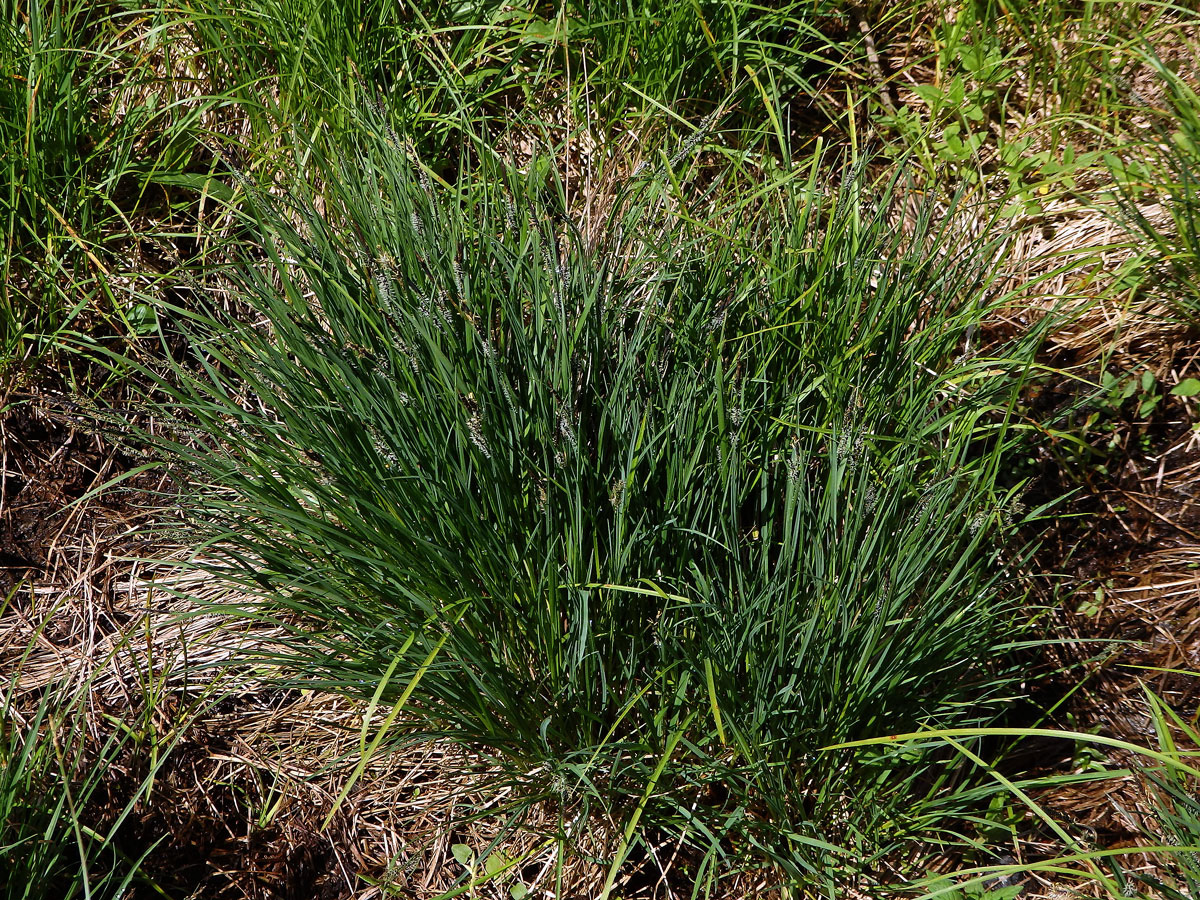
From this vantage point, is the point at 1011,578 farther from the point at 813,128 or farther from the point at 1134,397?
the point at 813,128

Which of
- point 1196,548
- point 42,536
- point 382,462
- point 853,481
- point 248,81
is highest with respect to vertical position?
point 248,81

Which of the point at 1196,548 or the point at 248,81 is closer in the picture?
the point at 1196,548

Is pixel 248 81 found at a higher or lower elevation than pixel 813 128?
higher

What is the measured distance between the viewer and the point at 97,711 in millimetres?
2154

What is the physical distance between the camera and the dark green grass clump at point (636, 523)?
1722 mm

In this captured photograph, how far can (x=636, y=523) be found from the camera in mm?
1813

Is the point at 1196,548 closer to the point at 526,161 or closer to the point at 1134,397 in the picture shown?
the point at 1134,397

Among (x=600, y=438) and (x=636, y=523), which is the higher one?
(x=600, y=438)

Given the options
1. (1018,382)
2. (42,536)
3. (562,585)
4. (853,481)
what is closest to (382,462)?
(562,585)

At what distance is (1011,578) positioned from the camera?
2174 millimetres

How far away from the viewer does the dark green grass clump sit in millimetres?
1722

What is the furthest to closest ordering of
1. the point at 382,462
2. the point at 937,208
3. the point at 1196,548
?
the point at 937,208 < the point at 1196,548 < the point at 382,462

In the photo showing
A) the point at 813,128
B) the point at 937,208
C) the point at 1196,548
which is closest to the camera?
the point at 1196,548

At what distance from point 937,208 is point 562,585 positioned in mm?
1698
